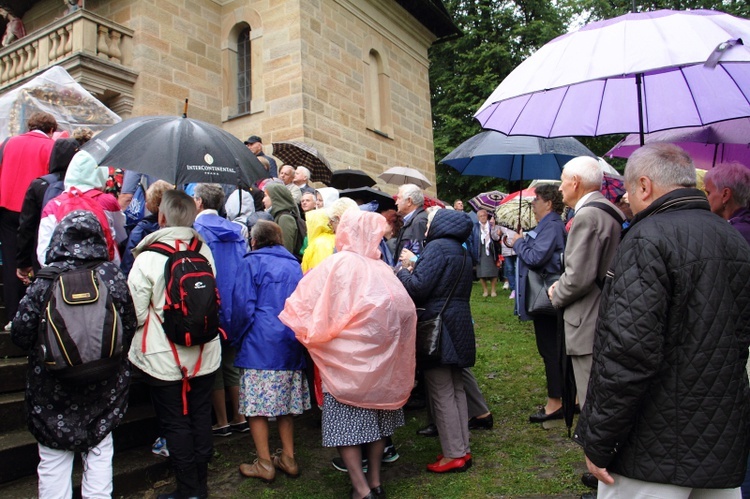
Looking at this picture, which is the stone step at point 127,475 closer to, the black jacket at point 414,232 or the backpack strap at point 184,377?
the backpack strap at point 184,377

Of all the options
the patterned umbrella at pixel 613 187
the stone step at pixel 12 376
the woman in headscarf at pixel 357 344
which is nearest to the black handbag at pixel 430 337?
the woman in headscarf at pixel 357 344

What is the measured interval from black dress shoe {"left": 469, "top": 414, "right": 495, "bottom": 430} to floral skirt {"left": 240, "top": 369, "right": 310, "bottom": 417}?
1.70 m

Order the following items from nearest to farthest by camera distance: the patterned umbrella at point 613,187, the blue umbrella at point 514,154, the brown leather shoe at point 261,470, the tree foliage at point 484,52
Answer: the brown leather shoe at point 261,470 < the blue umbrella at point 514,154 < the patterned umbrella at point 613,187 < the tree foliage at point 484,52

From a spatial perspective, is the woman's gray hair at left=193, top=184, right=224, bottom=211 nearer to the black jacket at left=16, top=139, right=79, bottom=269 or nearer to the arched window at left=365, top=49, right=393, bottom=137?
the black jacket at left=16, top=139, right=79, bottom=269

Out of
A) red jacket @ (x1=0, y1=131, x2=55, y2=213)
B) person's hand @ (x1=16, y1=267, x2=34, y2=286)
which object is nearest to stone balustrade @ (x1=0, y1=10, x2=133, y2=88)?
red jacket @ (x1=0, y1=131, x2=55, y2=213)

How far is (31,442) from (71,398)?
838 mm

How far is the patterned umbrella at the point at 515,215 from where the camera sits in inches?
234

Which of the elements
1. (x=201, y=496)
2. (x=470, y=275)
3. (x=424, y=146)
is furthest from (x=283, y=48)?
(x=201, y=496)

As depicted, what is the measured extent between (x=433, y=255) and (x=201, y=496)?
2.34 m

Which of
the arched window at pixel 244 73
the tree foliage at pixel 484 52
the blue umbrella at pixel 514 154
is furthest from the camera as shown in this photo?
the tree foliage at pixel 484 52

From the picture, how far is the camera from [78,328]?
3.08 meters

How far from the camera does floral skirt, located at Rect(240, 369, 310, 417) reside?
4.11m

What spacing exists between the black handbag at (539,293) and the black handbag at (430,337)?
1017mm

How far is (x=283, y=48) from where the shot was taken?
43.0 ft
